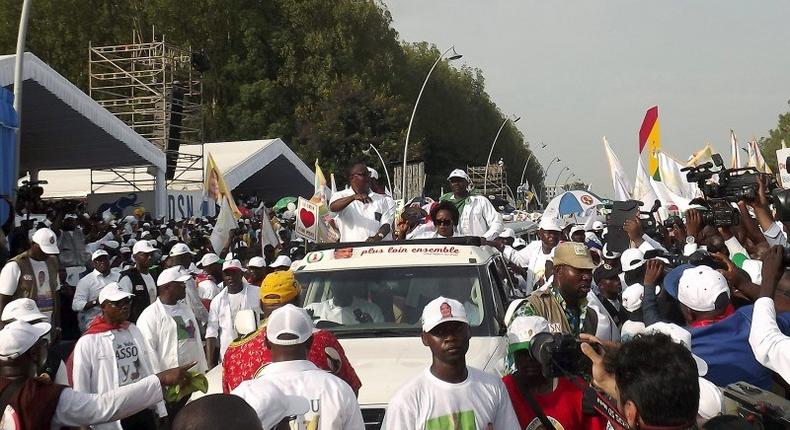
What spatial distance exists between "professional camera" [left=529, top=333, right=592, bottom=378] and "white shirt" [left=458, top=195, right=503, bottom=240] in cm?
569

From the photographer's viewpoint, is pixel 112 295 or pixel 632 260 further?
pixel 632 260

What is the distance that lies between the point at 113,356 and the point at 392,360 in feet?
5.73

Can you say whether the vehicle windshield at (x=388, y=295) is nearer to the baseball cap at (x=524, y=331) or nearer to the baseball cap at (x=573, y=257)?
the baseball cap at (x=573, y=257)

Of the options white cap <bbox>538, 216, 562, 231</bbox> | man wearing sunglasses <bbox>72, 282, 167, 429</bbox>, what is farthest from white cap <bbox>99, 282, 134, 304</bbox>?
white cap <bbox>538, 216, 562, 231</bbox>

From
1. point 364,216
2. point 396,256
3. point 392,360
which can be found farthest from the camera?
point 364,216

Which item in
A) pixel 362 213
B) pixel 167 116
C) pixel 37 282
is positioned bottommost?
pixel 37 282

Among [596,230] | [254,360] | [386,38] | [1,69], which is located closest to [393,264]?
[254,360]

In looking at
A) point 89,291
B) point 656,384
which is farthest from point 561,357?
point 89,291

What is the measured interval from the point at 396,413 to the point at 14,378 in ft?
5.65

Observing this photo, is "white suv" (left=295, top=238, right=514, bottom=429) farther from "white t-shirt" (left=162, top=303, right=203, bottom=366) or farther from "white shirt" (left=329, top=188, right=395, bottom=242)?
"white shirt" (left=329, top=188, right=395, bottom=242)

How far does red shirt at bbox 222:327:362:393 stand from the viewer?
16.1ft

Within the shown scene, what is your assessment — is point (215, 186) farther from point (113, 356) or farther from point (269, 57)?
point (269, 57)

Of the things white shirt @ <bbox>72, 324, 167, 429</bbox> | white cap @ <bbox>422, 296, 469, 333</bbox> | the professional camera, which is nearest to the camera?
the professional camera

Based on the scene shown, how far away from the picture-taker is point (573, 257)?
5.55 metres
